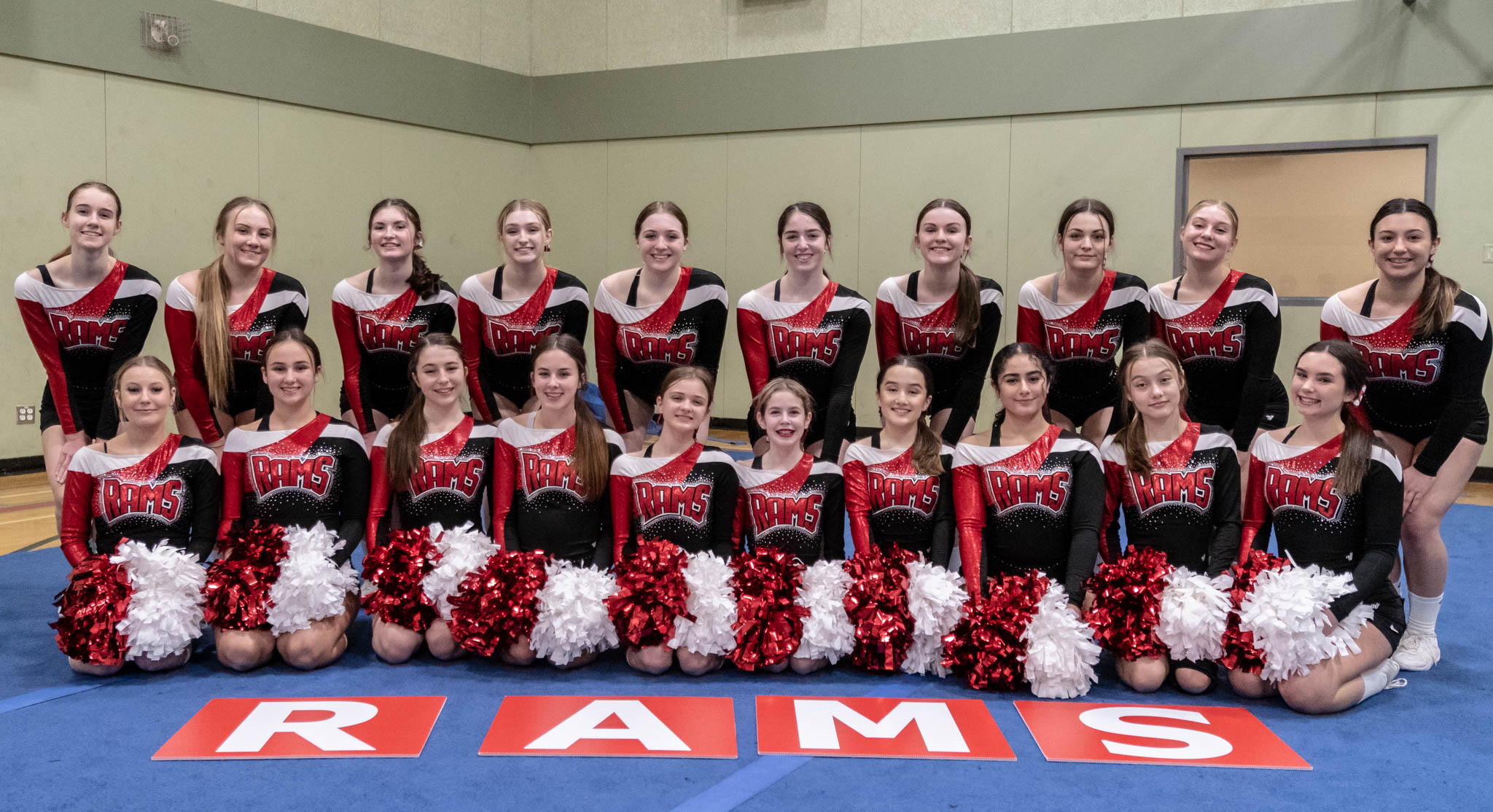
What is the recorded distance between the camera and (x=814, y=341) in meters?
3.57

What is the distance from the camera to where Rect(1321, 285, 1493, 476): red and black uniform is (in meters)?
3.15

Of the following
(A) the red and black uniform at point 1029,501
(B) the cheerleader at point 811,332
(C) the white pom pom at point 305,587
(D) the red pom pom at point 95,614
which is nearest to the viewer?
(D) the red pom pom at point 95,614

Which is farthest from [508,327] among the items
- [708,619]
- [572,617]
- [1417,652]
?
[1417,652]

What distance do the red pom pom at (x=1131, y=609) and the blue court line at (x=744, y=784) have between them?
1.00 m

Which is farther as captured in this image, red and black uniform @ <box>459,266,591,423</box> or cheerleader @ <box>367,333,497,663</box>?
red and black uniform @ <box>459,266,591,423</box>

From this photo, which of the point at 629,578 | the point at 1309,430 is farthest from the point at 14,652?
the point at 1309,430

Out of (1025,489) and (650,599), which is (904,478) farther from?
(650,599)

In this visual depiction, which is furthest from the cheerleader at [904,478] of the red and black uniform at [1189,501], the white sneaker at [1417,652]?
the white sneaker at [1417,652]

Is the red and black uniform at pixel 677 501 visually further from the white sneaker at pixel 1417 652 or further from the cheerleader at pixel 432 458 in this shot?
the white sneaker at pixel 1417 652

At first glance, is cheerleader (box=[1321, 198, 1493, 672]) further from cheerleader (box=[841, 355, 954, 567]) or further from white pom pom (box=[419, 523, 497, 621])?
white pom pom (box=[419, 523, 497, 621])

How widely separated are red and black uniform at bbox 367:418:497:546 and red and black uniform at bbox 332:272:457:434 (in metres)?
0.42

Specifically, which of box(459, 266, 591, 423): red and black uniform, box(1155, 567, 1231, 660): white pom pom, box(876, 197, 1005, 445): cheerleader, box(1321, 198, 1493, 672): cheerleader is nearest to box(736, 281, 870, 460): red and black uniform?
box(876, 197, 1005, 445): cheerleader

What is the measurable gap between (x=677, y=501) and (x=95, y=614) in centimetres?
169

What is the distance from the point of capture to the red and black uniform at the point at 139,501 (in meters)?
3.21
